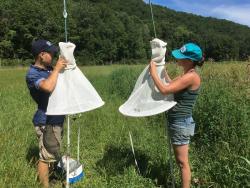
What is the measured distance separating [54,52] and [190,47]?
1.53 m

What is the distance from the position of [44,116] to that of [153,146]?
2.32 meters

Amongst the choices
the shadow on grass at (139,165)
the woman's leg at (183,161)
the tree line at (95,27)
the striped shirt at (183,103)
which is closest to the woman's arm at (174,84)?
the striped shirt at (183,103)

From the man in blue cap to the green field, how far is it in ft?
0.91

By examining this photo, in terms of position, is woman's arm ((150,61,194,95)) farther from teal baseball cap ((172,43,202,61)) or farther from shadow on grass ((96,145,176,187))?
shadow on grass ((96,145,176,187))

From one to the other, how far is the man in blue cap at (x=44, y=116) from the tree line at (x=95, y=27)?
5652 cm

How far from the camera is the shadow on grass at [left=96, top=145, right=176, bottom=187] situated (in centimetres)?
514

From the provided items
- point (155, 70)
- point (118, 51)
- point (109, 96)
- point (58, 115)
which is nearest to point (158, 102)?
point (155, 70)

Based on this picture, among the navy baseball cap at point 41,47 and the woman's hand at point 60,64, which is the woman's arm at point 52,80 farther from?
the navy baseball cap at point 41,47

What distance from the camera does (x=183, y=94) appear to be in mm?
4164

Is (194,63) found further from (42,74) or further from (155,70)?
(42,74)

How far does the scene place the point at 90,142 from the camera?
6.95 metres

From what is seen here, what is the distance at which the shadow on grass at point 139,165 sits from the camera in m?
5.14

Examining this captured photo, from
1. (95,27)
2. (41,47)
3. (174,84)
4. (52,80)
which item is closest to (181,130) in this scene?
(174,84)

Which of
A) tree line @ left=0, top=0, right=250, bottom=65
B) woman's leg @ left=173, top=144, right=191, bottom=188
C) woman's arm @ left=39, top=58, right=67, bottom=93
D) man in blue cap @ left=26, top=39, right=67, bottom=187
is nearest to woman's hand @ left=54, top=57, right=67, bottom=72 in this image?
woman's arm @ left=39, top=58, right=67, bottom=93
